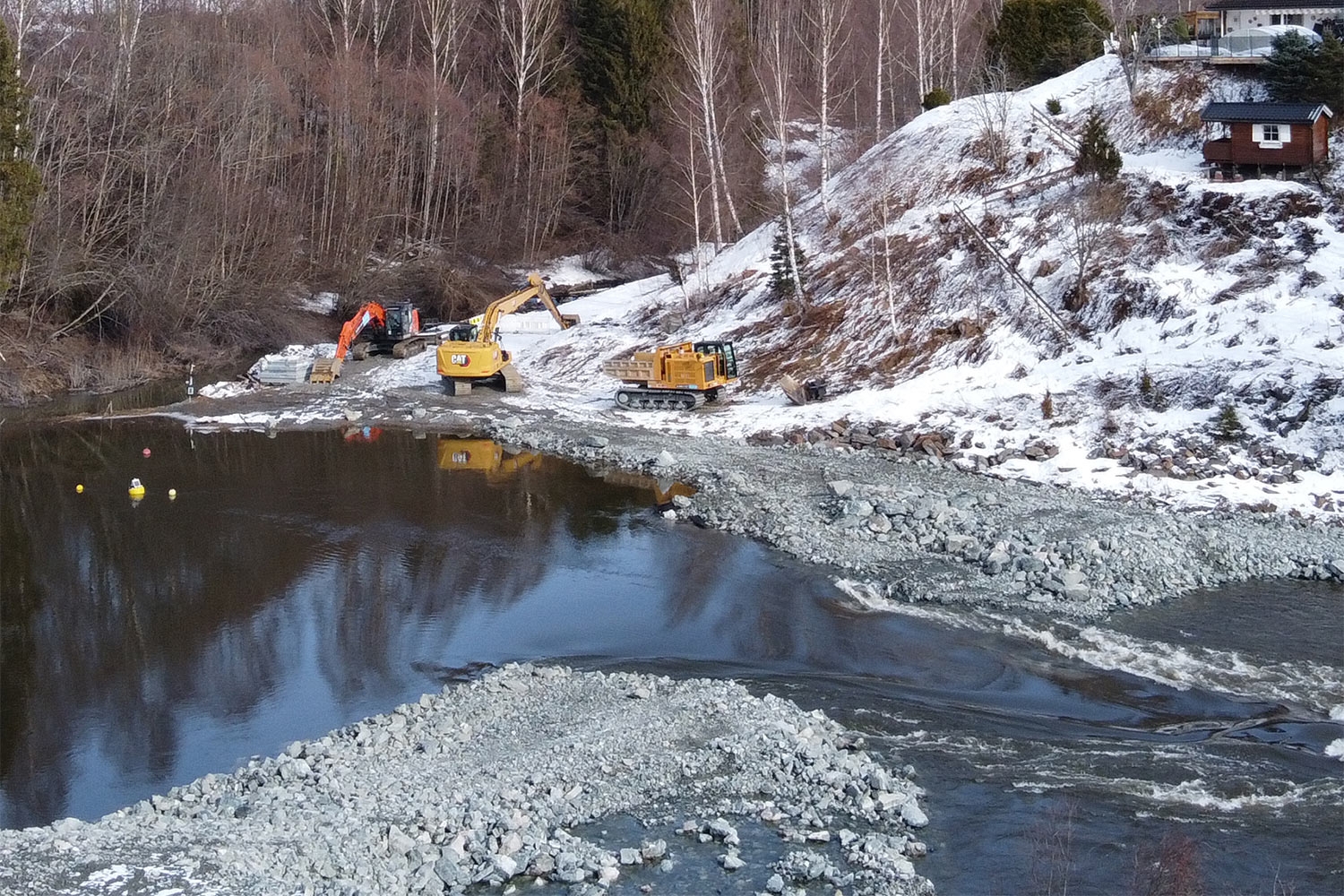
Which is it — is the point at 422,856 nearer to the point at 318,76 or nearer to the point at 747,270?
the point at 747,270

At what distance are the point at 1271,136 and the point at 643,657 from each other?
900 inches

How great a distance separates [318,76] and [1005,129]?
2660cm

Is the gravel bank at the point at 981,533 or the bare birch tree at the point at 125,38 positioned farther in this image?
the bare birch tree at the point at 125,38

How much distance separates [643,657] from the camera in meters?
18.1

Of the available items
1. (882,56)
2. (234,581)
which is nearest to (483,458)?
(234,581)

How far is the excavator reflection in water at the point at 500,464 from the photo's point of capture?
2650 centimetres

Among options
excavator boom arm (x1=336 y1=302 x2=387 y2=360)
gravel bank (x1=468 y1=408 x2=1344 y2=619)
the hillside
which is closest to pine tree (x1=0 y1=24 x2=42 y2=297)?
excavator boom arm (x1=336 y1=302 x2=387 y2=360)

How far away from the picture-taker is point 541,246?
55281 millimetres

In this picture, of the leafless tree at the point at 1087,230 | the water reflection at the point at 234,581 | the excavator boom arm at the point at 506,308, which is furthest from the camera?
the excavator boom arm at the point at 506,308

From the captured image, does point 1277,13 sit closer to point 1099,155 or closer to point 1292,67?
point 1292,67

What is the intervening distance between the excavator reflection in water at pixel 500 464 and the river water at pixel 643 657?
305mm

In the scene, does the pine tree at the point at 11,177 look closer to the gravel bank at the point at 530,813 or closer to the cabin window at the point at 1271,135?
the gravel bank at the point at 530,813

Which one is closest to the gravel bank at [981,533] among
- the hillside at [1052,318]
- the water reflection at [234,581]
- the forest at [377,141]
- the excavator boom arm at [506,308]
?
the hillside at [1052,318]

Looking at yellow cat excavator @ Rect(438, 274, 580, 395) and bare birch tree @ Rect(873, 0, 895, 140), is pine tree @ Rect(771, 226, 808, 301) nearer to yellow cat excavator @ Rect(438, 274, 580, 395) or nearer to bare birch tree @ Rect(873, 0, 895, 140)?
yellow cat excavator @ Rect(438, 274, 580, 395)
